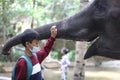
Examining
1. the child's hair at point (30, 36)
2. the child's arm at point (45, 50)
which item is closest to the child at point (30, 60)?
the child's hair at point (30, 36)

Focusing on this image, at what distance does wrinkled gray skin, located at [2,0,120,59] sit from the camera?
10.4ft

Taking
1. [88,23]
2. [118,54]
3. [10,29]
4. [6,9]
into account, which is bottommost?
[10,29]

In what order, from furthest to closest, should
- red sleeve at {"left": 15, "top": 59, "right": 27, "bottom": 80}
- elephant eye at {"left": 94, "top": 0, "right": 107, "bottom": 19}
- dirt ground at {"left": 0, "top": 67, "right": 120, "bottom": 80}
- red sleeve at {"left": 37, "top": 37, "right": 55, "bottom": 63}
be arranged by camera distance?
1. dirt ground at {"left": 0, "top": 67, "right": 120, "bottom": 80}
2. red sleeve at {"left": 37, "top": 37, "right": 55, "bottom": 63}
3. elephant eye at {"left": 94, "top": 0, "right": 107, "bottom": 19}
4. red sleeve at {"left": 15, "top": 59, "right": 27, "bottom": 80}

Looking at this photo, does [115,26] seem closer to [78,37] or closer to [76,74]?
[78,37]

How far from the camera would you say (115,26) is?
10.5 ft

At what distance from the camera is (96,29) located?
3240 mm

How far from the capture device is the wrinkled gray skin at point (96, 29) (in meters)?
3.18

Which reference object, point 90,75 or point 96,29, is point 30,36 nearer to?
point 96,29

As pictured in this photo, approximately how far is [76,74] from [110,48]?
25.9ft

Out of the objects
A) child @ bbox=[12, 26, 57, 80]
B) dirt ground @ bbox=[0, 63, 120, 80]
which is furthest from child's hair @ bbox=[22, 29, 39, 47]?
dirt ground @ bbox=[0, 63, 120, 80]

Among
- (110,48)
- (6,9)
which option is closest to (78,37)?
(110,48)

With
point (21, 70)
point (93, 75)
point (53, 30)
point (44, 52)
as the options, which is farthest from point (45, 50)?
point (93, 75)

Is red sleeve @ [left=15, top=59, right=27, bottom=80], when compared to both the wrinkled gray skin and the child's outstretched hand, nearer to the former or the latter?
the wrinkled gray skin

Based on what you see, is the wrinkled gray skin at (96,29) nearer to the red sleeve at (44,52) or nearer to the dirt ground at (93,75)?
the red sleeve at (44,52)
